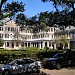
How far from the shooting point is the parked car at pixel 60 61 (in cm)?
2728

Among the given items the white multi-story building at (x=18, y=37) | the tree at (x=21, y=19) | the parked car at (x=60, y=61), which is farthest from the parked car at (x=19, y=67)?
the white multi-story building at (x=18, y=37)

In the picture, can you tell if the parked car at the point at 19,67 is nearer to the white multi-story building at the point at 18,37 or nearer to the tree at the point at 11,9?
the tree at the point at 11,9

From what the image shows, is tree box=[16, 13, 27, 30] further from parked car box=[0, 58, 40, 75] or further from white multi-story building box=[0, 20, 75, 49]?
white multi-story building box=[0, 20, 75, 49]

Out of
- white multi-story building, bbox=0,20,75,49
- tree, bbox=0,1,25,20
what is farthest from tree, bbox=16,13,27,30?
white multi-story building, bbox=0,20,75,49

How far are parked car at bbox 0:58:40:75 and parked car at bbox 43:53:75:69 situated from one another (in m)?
3.43

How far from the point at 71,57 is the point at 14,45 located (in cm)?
6739

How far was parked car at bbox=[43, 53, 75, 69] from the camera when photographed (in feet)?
89.5

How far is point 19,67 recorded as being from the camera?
22859 millimetres

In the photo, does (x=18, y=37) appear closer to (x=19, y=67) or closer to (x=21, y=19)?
(x=21, y=19)

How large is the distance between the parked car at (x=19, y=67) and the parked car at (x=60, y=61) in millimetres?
3431

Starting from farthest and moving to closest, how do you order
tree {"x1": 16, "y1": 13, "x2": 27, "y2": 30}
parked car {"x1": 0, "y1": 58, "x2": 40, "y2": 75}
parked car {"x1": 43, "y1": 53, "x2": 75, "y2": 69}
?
tree {"x1": 16, "y1": 13, "x2": 27, "y2": 30} → parked car {"x1": 43, "y1": 53, "x2": 75, "y2": 69} → parked car {"x1": 0, "y1": 58, "x2": 40, "y2": 75}

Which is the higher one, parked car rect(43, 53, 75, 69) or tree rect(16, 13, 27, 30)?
tree rect(16, 13, 27, 30)

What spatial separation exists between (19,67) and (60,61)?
6204 millimetres

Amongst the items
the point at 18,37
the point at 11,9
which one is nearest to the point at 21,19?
the point at 11,9
